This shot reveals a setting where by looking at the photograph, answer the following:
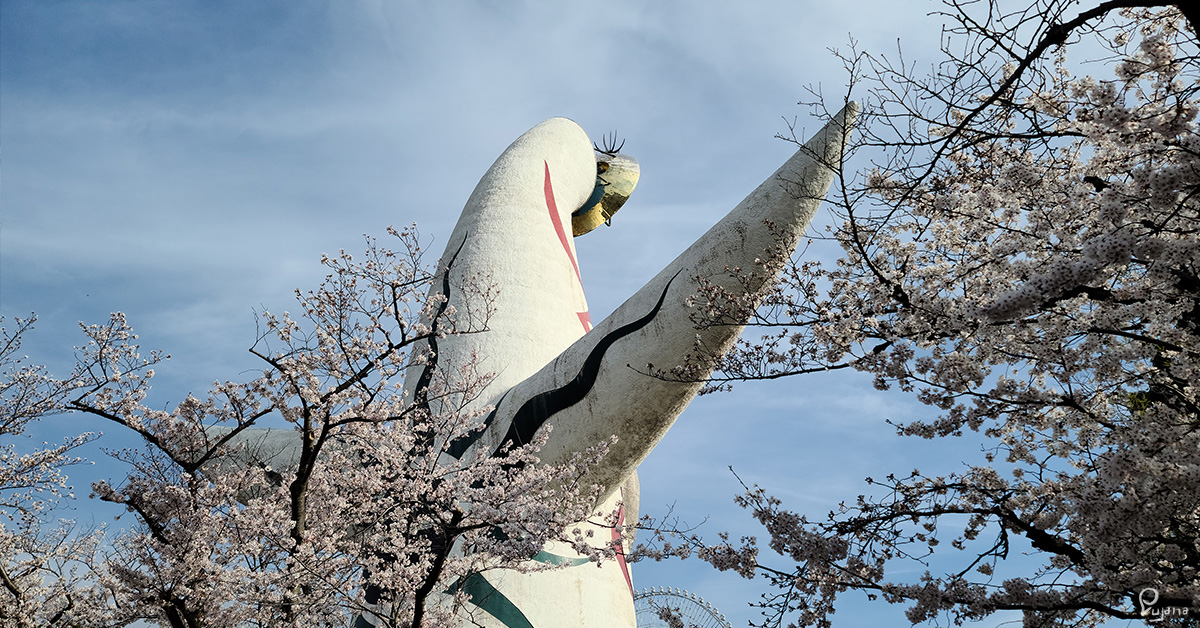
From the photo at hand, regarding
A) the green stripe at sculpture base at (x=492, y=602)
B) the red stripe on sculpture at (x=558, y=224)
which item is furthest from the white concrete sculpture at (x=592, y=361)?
the red stripe on sculpture at (x=558, y=224)

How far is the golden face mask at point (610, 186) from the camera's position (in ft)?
50.8

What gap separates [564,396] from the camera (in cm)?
789

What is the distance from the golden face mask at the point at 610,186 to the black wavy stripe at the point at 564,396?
756cm

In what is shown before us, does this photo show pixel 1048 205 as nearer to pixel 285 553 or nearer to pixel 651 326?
pixel 651 326

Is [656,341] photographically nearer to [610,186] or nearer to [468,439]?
[468,439]

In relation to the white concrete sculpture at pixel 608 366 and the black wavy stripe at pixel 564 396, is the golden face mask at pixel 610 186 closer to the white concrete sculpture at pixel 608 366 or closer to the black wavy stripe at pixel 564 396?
the white concrete sculpture at pixel 608 366

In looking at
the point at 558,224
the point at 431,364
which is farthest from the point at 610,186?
the point at 431,364

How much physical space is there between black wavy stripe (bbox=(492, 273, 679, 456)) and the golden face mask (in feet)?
24.8

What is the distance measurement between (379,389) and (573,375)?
182 centimetres

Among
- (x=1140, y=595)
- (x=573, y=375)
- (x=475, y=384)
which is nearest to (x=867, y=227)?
(x=1140, y=595)

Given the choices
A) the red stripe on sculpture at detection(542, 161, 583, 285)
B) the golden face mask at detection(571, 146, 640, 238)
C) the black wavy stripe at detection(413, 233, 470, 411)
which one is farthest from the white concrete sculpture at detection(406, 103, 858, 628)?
the golden face mask at detection(571, 146, 640, 238)

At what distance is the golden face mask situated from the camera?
50.8 feet

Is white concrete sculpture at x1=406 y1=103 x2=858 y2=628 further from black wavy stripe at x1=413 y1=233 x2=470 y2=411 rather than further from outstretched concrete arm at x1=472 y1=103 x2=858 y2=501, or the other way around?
black wavy stripe at x1=413 y1=233 x2=470 y2=411

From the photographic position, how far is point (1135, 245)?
12.5 ft
